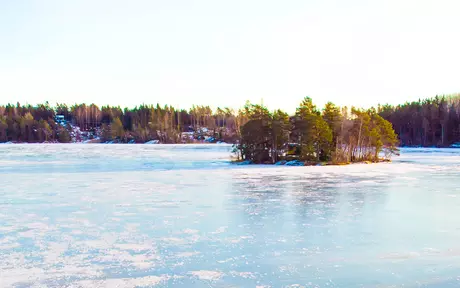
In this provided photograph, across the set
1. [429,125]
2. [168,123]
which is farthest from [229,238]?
[168,123]

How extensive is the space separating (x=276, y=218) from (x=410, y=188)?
757 centimetres

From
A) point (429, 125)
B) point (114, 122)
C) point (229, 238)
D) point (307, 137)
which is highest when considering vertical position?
point (114, 122)

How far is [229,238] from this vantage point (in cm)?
695

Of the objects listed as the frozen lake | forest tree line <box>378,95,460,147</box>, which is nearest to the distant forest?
forest tree line <box>378,95,460,147</box>

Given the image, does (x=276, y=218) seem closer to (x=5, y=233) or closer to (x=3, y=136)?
(x=5, y=233)

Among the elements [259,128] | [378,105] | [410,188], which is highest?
[378,105]

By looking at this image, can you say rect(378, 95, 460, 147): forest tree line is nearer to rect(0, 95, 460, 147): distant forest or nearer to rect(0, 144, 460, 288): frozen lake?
rect(0, 95, 460, 147): distant forest

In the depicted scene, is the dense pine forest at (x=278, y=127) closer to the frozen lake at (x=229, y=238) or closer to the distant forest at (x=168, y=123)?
the distant forest at (x=168, y=123)

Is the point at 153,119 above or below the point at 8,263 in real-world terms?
above

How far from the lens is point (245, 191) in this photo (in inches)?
520

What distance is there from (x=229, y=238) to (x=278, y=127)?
2200 cm

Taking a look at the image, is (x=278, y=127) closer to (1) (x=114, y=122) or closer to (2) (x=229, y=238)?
(2) (x=229, y=238)

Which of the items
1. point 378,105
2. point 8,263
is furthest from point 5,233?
point 378,105

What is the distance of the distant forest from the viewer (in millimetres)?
71062
